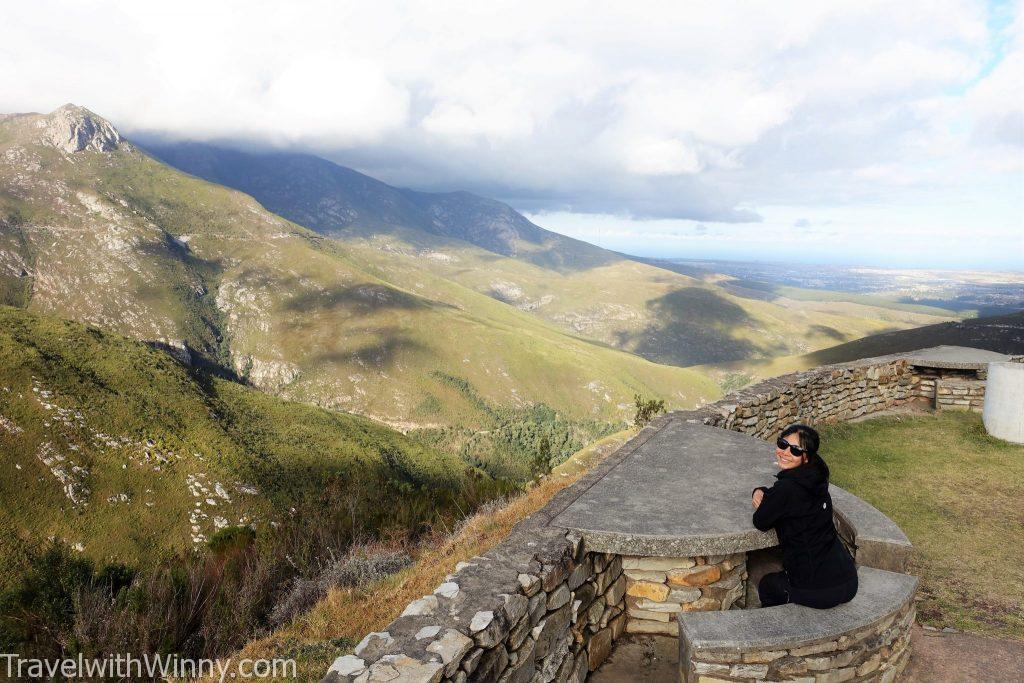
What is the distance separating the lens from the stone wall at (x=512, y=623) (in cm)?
396

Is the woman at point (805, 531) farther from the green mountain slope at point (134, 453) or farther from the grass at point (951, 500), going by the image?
the green mountain slope at point (134, 453)

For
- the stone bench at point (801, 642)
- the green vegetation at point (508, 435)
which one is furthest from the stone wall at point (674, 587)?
the green vegetation at point (508, 435)

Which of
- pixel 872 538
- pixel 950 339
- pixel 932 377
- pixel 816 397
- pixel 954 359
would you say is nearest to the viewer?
pixel 872 538

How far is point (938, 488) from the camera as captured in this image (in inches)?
392

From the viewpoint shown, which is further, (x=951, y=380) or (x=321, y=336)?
(x=321, y=336)

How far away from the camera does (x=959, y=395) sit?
1423 cm

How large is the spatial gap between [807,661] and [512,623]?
8.46 ft

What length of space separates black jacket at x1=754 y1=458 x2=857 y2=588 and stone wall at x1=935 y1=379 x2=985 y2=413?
1226cm

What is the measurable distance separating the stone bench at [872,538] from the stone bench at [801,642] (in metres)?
0.56

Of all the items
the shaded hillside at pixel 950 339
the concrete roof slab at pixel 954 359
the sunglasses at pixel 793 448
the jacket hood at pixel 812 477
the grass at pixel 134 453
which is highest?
the concrete roof slab at pixel 954 359

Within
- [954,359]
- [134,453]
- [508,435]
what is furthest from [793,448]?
[508,435]

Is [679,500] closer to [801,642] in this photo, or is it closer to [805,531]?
[805,531]

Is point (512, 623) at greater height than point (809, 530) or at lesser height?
lesser

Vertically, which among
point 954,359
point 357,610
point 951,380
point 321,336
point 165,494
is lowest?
point 165,494
